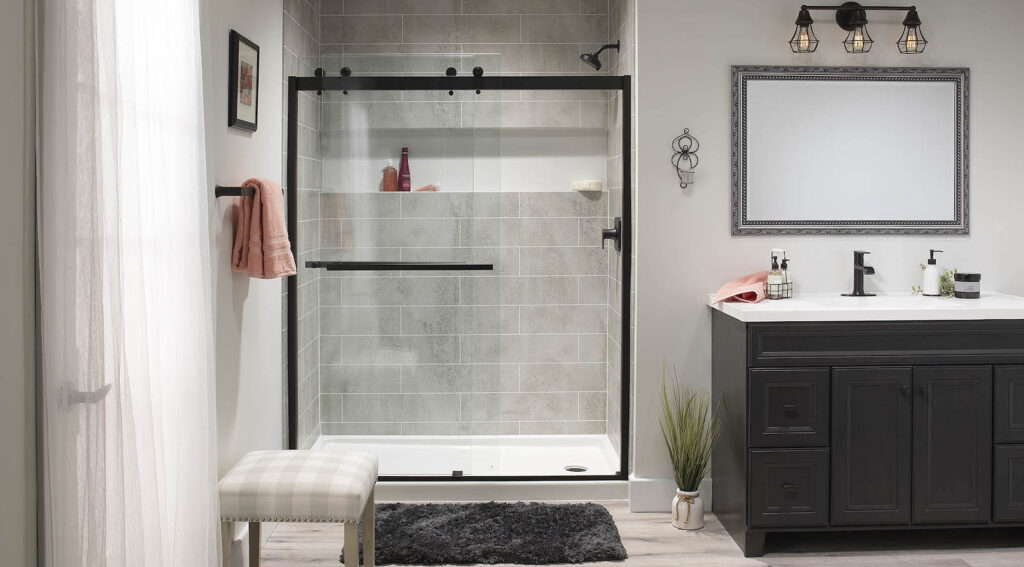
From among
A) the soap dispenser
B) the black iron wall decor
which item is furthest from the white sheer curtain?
the soap dispenser

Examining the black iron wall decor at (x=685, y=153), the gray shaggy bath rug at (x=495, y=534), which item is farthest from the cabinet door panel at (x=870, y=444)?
the black iron wall decor at (x=685, y=153)

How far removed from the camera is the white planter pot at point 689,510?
3.72 m

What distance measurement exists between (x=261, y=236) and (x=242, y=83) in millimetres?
548

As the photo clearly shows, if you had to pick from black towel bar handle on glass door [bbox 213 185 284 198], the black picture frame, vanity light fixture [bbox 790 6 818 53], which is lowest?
black towel bar handle on glass door [bbox 213 185 284 198]

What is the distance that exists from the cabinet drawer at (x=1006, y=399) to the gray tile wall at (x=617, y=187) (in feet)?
4.67

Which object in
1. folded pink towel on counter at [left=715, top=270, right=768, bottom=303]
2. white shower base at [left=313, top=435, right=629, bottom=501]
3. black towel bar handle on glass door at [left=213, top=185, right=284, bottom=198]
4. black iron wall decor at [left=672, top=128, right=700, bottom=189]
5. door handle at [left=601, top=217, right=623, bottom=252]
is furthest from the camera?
door handle at [left=601, top=217, right=623, bottom=252]

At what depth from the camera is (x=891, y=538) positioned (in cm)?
367

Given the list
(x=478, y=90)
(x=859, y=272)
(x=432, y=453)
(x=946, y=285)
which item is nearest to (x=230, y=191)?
(x=478, y=90)

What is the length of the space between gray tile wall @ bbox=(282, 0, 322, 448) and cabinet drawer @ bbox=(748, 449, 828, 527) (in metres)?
1.85

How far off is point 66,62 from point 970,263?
11.8 feet

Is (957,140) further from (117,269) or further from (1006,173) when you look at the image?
(117,269)

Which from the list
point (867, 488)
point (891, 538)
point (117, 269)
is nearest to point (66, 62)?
point (117, 269)

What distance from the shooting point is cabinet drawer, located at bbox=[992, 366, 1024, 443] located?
346cm

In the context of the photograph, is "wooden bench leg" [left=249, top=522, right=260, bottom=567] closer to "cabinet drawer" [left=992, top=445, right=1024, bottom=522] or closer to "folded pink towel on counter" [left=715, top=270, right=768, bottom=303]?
"folded pink towel on counter" [left=715, top=270, right=768, bottom=303]
